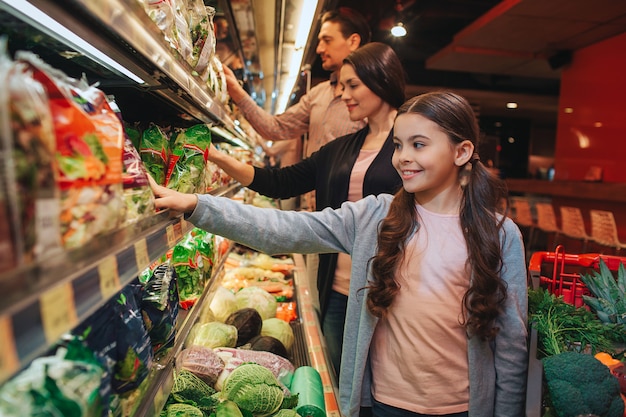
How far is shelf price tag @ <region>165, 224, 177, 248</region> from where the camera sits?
106 centimetres

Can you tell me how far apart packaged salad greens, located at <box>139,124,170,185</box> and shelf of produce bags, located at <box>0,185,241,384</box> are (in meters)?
0.61

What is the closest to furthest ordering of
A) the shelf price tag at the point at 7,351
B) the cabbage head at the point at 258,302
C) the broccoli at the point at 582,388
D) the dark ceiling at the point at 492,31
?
1. the shelf price tag at the point at 7,351
2. the broccoli at the point at 582,388
3. the cabbage head at the point at 258,302
4. the dark ceiling at the point at 492,31

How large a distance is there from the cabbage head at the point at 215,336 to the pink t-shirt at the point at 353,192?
0.51m

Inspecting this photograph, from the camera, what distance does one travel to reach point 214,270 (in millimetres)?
2139

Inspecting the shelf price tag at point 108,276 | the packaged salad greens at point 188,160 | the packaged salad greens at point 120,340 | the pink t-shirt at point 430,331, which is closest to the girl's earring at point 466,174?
the pink t-shirt at point 430,331

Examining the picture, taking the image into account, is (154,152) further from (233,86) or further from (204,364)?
(233,86)

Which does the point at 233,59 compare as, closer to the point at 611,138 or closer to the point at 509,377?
the point at 509,377

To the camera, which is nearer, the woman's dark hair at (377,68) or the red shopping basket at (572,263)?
the red shopping basket at (572,263)

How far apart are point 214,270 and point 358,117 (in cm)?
92

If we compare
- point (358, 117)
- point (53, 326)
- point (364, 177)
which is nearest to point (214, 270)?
Result: point (364, 177)

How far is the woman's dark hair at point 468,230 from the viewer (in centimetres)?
141

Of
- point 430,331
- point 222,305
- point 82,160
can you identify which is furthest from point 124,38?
point 222,305

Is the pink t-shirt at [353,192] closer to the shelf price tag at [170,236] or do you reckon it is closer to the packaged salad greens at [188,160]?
the packaged salad greens at [188,160]

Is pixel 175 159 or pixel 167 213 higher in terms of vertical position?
pixel 175 159
